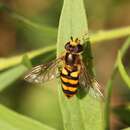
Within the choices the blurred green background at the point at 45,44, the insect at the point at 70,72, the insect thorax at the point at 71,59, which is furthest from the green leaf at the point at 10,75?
the blurred green background at the point at 45,44

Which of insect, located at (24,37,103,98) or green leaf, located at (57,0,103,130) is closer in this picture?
green leaf, located at (57,0,103,130)

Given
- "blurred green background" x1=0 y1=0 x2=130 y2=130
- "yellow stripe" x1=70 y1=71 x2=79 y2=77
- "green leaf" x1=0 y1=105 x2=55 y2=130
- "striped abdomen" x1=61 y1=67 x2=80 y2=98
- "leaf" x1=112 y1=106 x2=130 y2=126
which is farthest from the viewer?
"blurred green background" x1=0 y1=0 x2=130 y2=130

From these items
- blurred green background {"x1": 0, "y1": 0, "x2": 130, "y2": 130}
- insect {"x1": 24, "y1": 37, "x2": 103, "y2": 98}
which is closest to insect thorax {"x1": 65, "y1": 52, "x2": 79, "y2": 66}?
insect {"x1": 24, "y1": 37, "x2": 103, "y2": 98}

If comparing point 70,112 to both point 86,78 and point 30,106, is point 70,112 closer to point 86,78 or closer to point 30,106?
point 86,78

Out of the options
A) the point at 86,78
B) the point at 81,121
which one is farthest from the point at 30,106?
the point at 81,121

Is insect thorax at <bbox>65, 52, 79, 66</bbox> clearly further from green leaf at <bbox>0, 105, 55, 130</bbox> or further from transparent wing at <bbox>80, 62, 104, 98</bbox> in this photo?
green leaf at <bbox>0, 105, 55, 130</bbox>

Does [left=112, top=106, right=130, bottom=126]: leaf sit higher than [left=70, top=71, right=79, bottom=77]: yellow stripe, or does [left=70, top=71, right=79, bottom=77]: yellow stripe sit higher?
[left=70, top=71, right=79, bottom=77]: yellow stripe
